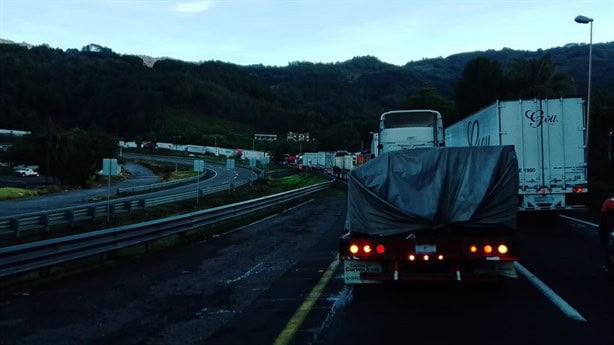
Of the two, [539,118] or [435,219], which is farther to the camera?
[539,118]

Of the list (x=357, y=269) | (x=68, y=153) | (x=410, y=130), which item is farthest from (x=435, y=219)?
(x=68, y=153)

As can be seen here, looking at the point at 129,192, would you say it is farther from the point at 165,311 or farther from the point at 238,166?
the point at 238,166

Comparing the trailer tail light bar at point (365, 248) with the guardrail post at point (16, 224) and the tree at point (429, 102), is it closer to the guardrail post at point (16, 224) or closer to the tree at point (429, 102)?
the guardrail post at point (16, 224)

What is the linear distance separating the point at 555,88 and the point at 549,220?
190 feet

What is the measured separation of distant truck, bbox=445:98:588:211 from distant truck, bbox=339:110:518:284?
9216mm

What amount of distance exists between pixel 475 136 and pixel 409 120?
8.15 feet

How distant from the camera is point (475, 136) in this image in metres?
20.9

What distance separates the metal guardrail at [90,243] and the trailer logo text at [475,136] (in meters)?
8.87

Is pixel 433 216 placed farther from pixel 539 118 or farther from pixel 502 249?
pixel 539 118

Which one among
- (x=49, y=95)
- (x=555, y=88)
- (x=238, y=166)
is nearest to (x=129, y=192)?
(x=555, y=88)

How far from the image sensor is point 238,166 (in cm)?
11325

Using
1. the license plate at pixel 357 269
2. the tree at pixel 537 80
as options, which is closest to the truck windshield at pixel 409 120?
the license plate at pixel 357 269

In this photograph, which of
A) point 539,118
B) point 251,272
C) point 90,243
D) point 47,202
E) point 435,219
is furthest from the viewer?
point 47,202

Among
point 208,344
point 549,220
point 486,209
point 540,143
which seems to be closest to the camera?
point 208,344
